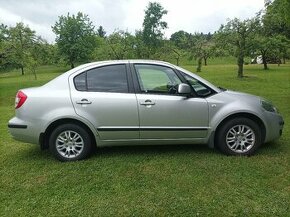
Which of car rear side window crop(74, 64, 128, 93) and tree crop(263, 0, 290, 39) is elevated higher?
tree crop(263, 0, 290, 39)

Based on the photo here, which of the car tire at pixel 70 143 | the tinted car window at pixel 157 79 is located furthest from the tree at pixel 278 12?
the car tire at pixel 70 143

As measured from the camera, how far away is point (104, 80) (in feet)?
18.7

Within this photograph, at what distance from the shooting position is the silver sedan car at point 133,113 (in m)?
5.52

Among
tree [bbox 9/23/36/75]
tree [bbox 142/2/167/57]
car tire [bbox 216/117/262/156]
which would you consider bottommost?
car tire [bbox 216/117/262/156]

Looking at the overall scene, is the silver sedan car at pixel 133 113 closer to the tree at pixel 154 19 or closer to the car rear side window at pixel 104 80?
the car rear side window at pixel 104 80

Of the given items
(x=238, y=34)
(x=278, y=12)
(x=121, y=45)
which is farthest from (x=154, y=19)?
(x=278, y=12)

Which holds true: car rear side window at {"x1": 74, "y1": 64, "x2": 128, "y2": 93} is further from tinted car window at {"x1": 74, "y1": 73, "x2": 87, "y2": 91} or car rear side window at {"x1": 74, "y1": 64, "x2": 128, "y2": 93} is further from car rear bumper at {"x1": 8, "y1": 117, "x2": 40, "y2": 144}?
car rear bumper at {"x1": 8, "y1": 117, "x2": 40, "y2": 144}

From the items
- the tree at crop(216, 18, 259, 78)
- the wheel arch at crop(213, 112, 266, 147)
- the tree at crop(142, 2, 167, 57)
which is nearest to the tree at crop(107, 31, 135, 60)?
the tree at crop(216, 18, 259, 78)

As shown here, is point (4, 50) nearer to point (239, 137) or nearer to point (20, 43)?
point (20, 43)

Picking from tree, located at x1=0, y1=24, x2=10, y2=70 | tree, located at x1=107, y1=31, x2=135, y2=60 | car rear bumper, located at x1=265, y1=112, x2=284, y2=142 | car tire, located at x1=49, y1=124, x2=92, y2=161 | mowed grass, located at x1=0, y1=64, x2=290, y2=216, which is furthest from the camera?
tree, located at x1=107, y1=31, x2=135, y2=60

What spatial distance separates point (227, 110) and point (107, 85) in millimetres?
1982

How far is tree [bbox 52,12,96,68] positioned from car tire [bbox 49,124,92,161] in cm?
5014

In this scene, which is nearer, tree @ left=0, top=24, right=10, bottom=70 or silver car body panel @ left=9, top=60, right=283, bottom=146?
silver car body panel @ left=9, top=60, right=283, bottom=146

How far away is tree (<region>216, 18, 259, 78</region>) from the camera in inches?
916
